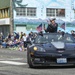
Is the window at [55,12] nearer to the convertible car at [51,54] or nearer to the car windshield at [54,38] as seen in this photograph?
the car windshield at [54,38]

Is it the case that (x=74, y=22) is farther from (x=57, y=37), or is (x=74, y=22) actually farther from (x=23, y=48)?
(x=57, y=37)

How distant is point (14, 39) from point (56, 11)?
13550 millimetres

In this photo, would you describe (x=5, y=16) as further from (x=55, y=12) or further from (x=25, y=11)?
(x=55, y=12)

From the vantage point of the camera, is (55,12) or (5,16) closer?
(55,12)

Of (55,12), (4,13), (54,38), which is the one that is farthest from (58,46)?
(4,13)

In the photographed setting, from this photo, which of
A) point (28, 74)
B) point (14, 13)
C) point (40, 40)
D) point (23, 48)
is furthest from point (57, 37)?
point (14, 13)

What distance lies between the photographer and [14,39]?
123 ft

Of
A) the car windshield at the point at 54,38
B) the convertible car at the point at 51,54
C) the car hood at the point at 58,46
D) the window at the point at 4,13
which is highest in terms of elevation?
the window at the point at 4,13

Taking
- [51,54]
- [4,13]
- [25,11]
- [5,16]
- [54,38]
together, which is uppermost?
[25,11]

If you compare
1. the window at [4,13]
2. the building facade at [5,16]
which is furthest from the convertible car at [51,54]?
the window at [4,13]

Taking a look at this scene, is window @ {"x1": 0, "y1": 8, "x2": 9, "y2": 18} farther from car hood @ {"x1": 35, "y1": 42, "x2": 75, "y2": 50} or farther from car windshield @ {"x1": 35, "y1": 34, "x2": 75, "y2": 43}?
car hood @ {"x1": 35, "y1": 42, "x2": 75, "y2": 50}

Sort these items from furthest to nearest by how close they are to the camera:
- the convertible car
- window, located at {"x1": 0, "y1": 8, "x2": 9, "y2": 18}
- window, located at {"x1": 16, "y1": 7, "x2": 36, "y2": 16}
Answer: window, located at {"x1": 0, "y1": 8, "x2": 9, "y2": 18}, window, located at {"x1": 16, "y1": 7, "x2": 36, "y2": 16}, the convertible car

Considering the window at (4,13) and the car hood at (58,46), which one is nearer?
the car hood at (58,46)

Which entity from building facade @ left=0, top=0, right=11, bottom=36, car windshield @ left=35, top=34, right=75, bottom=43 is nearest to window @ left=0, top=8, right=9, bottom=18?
building facade @ left=0, top=0, right=11, bottom=36
